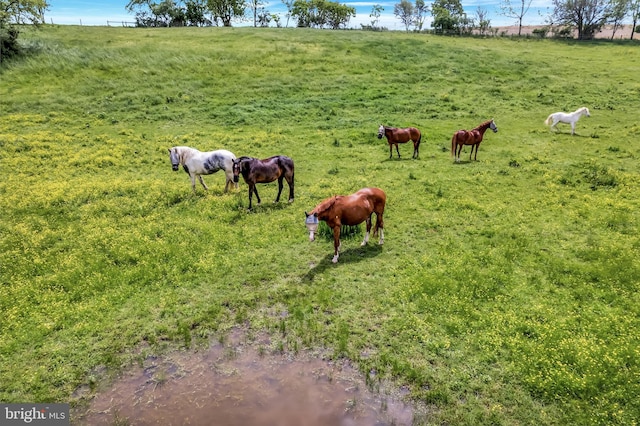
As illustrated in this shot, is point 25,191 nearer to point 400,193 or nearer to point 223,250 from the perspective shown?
point 223,250

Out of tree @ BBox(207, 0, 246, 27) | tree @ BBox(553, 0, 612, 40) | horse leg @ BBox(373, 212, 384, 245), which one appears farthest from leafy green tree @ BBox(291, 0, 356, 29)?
horse leg @ BBox(373, 212, 384, 245)

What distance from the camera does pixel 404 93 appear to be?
34.7m

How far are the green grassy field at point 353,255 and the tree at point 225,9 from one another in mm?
70547

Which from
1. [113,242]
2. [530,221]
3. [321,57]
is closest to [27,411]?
[113,242]

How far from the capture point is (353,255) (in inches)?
476

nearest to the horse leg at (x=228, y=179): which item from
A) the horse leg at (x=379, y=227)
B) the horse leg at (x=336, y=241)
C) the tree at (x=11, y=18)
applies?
the horse leg at (x=336, y=241)

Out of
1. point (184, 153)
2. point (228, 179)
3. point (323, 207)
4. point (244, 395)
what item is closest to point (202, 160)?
point (184, 153)

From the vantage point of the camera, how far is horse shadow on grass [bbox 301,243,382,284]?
1116 cm

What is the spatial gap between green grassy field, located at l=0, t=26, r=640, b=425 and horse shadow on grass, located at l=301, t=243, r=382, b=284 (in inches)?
3.6

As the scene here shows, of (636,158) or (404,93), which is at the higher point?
(404,93)

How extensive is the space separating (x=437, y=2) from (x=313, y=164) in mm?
96826

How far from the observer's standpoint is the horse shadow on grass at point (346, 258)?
11.2 m

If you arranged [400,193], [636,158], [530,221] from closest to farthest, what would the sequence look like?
[530,221], [400,193], [636,158]

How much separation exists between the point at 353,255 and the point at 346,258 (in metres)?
0.29
